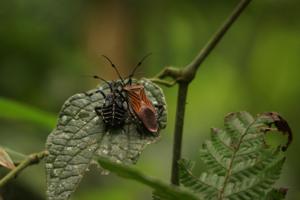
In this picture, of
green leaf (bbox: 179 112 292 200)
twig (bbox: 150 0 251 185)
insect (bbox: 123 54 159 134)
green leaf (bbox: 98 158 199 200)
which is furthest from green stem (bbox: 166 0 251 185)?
green leaf (bbox: 98 158 199 200)

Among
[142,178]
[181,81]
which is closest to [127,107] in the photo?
[181,81]

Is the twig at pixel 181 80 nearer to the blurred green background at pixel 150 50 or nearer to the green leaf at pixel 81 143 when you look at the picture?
the green leaf at pixel 81 143

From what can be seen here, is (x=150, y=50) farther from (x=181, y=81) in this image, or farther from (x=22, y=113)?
(x=181, y=81)

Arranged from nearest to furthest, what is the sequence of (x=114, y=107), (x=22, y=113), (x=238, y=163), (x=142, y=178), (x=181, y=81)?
(x=142, y=178)
(x=238, y=163)
(x=114, y=107)
(x=181, y=81)
(x=22, y=113)

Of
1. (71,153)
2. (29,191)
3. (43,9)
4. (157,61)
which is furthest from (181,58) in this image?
(71,153)

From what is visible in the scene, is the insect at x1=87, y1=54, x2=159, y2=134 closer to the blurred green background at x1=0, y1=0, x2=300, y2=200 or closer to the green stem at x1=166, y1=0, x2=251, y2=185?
the green stem at x1=166, y1=0, x2=251, y2=185

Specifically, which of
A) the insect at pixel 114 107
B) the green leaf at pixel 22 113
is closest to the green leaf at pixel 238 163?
the insect at pixel 114 107
